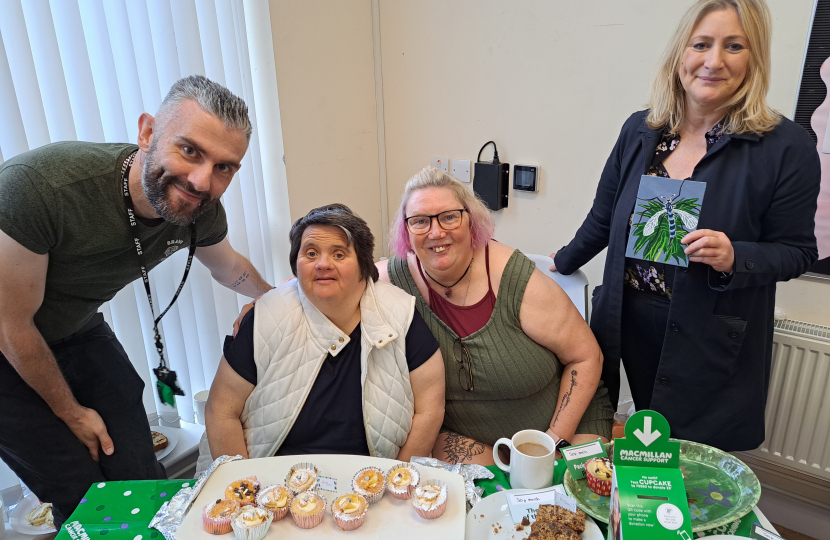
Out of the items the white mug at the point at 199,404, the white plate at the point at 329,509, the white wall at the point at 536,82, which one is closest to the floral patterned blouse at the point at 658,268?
the white wall at the point at 536,82

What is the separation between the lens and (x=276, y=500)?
107cm

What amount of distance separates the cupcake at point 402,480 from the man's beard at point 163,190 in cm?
87

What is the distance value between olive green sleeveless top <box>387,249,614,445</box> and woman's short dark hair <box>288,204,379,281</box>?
0.25 metres

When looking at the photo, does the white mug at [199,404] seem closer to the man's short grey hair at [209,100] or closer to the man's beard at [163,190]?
the man's beard at [163,190]

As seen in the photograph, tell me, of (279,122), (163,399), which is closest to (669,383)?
(163,399)

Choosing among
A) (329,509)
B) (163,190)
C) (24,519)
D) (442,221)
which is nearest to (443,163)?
(442,221)

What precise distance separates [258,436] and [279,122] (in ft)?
5.29

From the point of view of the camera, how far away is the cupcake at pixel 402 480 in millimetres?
1098

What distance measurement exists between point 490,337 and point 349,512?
2.40 feet

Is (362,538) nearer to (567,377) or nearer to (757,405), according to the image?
(567,377)

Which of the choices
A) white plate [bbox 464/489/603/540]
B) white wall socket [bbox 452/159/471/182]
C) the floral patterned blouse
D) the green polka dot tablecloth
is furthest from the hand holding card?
white wall socket [bbox 452/159/471/182]

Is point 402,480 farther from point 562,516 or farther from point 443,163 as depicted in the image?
point 443,163

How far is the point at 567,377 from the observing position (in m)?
1.66

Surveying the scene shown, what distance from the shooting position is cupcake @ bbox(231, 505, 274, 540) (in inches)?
39.5
